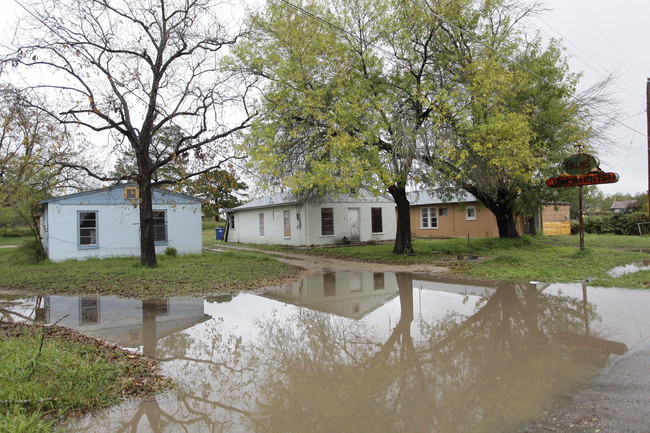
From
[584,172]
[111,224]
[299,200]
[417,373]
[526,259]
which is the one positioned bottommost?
[417,373]

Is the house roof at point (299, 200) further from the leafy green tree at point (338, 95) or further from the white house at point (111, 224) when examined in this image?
the leafy green tree at point (338, 95)

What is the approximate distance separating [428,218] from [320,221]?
1021 centimetres

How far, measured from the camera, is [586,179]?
48.9 feet

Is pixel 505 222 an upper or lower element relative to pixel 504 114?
lower

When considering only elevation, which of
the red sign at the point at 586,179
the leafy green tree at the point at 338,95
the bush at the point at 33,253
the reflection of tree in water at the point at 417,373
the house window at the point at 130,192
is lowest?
the reflection of tree in water at the point at 417,373

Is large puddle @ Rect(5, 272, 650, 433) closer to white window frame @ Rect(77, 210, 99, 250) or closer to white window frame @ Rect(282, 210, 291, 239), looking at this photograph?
white window frame @ Rect(77, 210, 99, 250)

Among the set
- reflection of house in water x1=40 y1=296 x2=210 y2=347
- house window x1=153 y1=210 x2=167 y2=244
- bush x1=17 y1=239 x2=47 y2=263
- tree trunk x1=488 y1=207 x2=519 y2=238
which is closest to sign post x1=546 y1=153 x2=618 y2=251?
tree trunk x1=488 y1=207 x2=519 y2=238

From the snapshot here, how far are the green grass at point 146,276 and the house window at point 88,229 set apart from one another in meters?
1.15

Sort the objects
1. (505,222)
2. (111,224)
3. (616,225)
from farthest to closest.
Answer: (616,225) < (505,222) < (111,224)

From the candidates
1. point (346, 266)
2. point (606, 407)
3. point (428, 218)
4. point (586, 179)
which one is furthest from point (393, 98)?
point (428, 218)

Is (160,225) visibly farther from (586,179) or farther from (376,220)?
(586,179)

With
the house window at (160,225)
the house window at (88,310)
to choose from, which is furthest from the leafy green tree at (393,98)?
the house window at (160,225)

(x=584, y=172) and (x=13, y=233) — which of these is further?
(x=13, y=233)

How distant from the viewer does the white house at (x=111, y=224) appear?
17406mm
